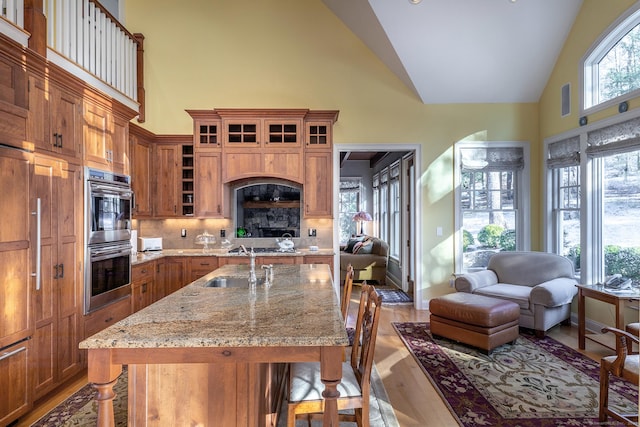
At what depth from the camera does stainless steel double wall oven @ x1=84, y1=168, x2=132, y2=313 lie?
120 inches

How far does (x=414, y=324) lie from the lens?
4.43 meters

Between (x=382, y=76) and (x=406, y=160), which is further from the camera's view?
(x=406, y=160)

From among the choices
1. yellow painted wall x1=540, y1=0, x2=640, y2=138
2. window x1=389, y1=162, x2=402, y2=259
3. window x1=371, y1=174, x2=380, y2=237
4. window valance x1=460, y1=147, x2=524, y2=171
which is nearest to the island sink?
window valance x1=460, y1=147, x2=524, y2=171

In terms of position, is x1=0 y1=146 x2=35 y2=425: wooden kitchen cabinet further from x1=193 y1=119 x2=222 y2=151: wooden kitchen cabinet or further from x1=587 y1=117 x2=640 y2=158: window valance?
x1=587 y1=117 x2=640 y2=158: window valance

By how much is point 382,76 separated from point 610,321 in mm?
4253

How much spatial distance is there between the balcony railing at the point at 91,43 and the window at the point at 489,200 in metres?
4.89

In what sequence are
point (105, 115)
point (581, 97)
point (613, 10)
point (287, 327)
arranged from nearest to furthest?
point (287, 327)
point (105, 115)
point (613, 10)
point (581, 97)

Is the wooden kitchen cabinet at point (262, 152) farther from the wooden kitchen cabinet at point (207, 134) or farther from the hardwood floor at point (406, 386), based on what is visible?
the hardwood floor at point (406, 386)

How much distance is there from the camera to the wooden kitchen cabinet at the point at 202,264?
464 cm

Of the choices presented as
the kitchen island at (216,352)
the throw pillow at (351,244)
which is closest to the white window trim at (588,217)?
the kitchen island at (216,352)

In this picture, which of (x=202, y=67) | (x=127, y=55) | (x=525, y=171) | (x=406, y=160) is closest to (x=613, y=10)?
(x=525, y=171)

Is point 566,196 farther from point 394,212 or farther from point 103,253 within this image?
point 103,253

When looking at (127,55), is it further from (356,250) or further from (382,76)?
(356,250)

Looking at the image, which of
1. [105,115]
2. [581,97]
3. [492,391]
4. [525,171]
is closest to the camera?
[492,391]
